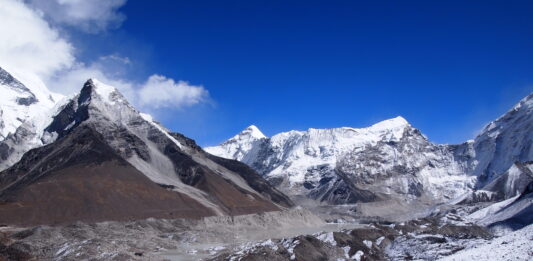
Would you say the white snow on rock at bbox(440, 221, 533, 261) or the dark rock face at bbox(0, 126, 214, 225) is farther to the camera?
the dark rock face at bbox(0, 126, 214, 225)

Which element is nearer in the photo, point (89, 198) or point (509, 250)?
point (509, 250)

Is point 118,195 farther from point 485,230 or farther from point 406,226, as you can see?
point 485,230

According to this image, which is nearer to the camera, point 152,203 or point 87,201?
point 87,201

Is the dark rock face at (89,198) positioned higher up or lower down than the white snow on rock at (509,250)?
higher up

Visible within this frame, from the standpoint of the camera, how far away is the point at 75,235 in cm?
13225

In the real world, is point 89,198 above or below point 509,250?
above

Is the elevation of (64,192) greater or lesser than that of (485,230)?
greater

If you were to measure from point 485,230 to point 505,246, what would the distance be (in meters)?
96.0

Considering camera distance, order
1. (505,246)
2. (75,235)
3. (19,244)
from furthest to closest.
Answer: (75,235), (19,244), (505,246)

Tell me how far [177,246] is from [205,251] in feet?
38.7

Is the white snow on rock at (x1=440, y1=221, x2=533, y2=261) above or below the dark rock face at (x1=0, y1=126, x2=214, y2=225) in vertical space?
below

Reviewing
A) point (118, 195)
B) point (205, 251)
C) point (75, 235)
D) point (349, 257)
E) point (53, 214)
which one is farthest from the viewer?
point (118, 195)

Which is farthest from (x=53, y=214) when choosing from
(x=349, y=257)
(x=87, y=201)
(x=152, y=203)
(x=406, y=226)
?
(x=406, y=226)

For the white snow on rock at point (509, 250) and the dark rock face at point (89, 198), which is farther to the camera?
the dark rock face at point (89, 198)
